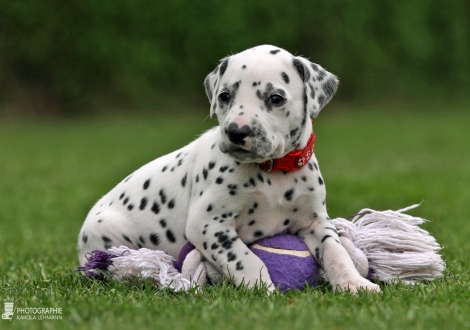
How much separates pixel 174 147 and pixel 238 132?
1267 centimetres

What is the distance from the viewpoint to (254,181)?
13.7ft

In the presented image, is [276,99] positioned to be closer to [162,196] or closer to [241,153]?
[241,153]

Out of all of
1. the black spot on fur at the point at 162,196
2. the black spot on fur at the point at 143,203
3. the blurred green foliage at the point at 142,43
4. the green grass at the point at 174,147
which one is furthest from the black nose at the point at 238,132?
the blurred green foliage at the point at 142,43

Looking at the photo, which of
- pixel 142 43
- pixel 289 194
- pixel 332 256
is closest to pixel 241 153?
pixel 289 194

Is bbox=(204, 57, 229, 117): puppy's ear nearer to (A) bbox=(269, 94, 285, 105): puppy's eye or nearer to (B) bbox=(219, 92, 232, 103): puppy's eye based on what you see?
(B) bbox=(219, 92, 232, 103): puppy's eye

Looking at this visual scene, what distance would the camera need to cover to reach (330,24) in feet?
87.5

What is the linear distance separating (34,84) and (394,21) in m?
14.1

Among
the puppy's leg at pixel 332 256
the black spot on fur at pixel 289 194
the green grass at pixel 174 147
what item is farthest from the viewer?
the black spot on fur at pixel 289 194

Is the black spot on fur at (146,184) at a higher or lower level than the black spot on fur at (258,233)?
higher

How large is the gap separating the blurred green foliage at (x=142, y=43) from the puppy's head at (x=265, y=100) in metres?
19.3

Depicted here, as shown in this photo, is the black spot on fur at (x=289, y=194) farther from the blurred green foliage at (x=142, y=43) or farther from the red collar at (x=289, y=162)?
the blurred green foliage at (x=142, y=43)

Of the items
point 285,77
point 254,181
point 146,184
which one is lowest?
point 146,184

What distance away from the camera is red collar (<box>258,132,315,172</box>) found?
13.6 ft

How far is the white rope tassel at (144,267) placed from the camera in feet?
13.6
